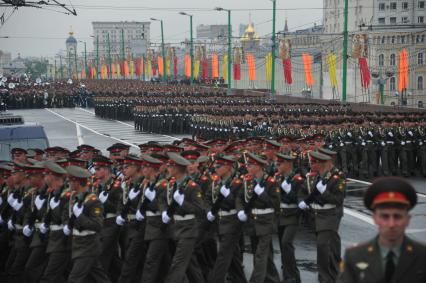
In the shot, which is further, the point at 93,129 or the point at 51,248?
the point at 93,129

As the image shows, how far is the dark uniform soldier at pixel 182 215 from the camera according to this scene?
9.16m

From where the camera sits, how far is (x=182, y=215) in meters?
9.28

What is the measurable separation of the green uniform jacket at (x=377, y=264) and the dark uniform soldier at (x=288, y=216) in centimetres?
570

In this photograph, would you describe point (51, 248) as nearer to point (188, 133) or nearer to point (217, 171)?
point (217, 171)

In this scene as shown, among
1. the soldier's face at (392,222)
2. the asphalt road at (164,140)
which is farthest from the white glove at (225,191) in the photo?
the soldier's face at (392,222)

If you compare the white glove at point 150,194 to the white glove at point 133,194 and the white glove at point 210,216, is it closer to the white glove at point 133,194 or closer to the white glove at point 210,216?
the white glove at point 133,194

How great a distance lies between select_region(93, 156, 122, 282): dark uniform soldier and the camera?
1009 cm

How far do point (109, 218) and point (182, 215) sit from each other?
120 centimetres

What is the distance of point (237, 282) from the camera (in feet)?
33.9

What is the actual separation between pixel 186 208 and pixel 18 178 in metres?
2.39

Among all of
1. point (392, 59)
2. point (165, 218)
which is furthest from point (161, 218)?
point (392, 59)

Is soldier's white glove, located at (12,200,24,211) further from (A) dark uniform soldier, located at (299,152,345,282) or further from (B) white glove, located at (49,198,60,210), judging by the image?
(A) dark uniform soldier, located at (299,152,345,282)

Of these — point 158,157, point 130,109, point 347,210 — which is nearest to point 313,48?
point 130,109

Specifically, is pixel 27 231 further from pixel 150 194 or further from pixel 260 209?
pixel 260 209
